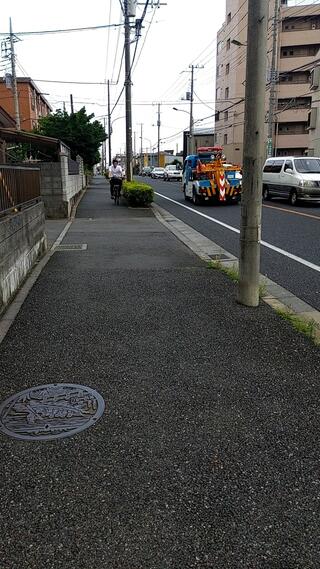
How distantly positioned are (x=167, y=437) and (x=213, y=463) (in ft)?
1.20

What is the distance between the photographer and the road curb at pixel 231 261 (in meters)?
5.41

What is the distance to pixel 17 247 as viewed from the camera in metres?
6.36

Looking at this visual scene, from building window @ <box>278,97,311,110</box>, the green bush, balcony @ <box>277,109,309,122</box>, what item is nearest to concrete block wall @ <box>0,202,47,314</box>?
the green bush

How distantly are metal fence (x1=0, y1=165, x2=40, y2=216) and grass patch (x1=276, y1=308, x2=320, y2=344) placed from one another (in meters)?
3.51

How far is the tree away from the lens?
90.4ft

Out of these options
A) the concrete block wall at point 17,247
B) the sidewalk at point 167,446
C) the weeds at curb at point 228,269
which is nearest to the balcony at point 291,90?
the weeds at curb at point 228,269

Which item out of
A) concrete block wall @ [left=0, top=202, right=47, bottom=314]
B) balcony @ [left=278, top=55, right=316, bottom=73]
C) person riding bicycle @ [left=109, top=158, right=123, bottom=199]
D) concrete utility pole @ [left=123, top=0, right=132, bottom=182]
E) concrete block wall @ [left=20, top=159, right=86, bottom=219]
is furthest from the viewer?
balcony @ [left=278, top=55, right=316, bottom=73]

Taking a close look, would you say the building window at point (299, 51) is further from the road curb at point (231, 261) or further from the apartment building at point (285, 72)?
the road curb at point (231, 261)

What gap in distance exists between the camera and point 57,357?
4.12 meters

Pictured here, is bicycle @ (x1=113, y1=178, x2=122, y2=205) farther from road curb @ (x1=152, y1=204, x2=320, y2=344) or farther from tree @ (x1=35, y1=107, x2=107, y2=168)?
tree @ (x1=35, y1=107, x2=107, y2=168)

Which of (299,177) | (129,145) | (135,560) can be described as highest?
(129,145)

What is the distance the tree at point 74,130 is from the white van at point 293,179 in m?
11.8

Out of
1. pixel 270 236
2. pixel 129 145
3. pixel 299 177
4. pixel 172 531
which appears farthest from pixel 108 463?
pixel 129 145

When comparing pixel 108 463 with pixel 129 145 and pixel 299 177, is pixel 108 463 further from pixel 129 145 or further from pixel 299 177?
pixel 129 145
